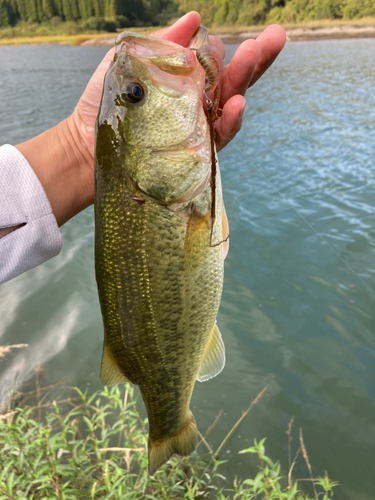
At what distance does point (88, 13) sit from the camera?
81.2 metres

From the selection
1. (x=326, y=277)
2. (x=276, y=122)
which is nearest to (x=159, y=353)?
(x=326, y=277)

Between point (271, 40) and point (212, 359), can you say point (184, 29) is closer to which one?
point (271, 40)

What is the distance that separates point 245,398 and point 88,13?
3837 inches

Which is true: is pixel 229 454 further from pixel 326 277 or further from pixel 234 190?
pixel 234 190

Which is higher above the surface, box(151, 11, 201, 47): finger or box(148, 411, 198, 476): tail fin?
box(151, 11, 201, 47): finger

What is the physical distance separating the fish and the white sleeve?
19.1 inches

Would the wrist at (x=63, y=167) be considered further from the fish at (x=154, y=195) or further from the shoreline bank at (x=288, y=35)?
the shoreline bank at (x=288, y=35)

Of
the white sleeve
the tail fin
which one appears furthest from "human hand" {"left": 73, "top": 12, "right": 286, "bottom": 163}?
the tail fin

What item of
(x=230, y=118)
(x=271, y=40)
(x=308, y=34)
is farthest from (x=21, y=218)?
(x=308, y=34)

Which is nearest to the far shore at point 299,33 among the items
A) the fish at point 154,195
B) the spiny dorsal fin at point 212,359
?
the fish at point 154,195

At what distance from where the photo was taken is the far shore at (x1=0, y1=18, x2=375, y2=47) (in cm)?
5059

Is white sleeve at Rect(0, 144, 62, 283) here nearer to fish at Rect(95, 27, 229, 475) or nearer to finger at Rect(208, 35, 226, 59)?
fish at Rect(95, 27, 229, 475)

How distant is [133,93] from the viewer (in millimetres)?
1611

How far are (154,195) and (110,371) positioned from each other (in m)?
0.94
